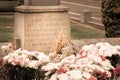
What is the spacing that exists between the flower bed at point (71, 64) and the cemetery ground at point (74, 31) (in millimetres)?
11006

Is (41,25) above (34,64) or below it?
below

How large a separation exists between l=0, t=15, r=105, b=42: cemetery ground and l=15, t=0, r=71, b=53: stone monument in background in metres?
6.37

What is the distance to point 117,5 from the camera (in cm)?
1852

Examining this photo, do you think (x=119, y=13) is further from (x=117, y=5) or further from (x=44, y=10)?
Answer: (x=44, y=10)

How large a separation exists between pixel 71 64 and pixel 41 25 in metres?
5.88

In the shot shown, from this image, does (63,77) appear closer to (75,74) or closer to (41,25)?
(75,74)

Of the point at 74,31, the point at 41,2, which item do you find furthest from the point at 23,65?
the point at 74,31

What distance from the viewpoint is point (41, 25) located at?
1234cm

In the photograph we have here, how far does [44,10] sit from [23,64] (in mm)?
5062

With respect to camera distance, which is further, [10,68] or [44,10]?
[44,10]

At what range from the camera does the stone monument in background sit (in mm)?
12258

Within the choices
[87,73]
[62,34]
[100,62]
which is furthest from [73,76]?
[62,34]

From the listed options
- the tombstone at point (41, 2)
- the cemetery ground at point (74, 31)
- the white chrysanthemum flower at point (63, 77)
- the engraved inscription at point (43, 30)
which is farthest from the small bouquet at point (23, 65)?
the cemetery ground at point (74, 31)

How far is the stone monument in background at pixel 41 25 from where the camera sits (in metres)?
12.3
